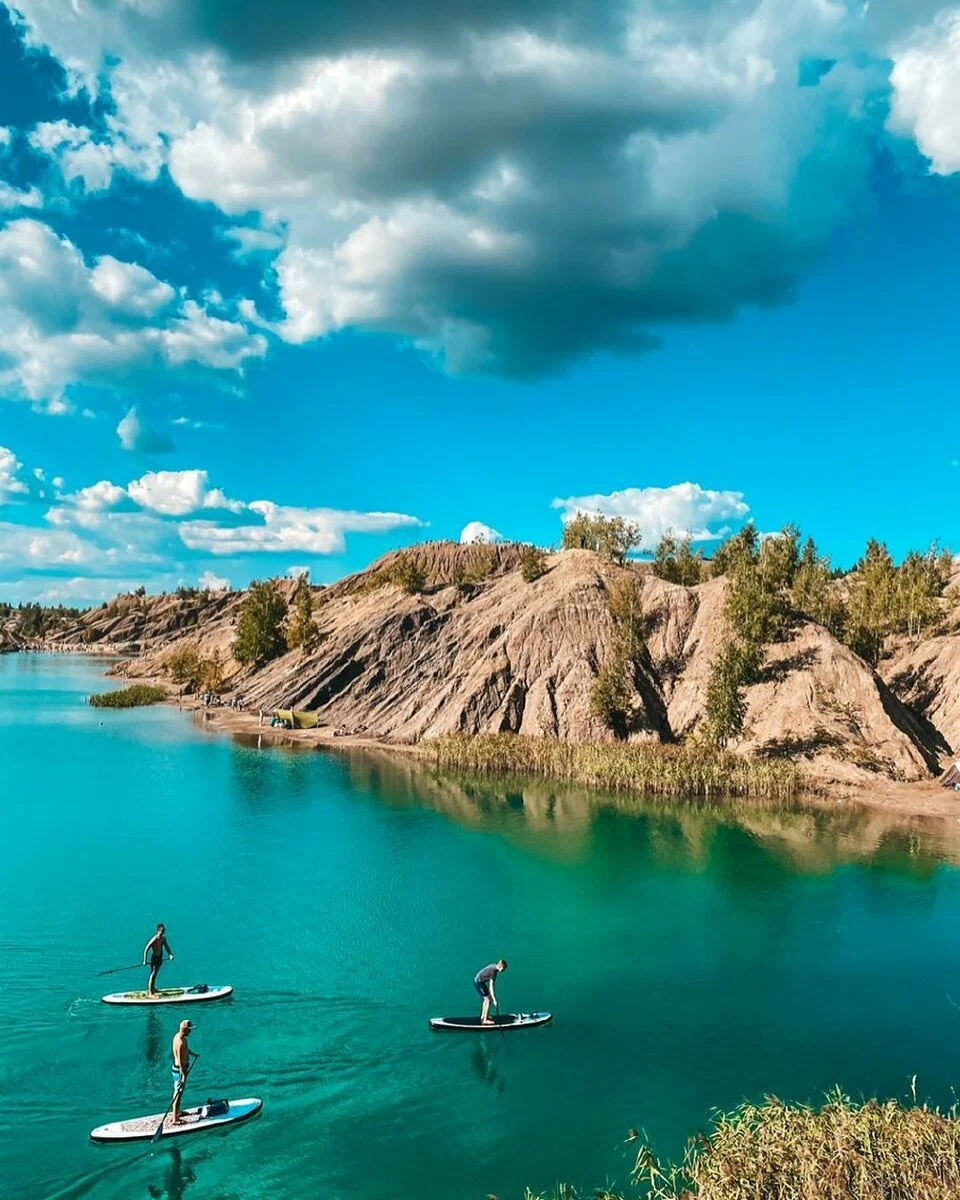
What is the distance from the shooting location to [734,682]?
2596 inches

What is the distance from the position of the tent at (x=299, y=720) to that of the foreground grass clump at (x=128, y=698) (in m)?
30.5

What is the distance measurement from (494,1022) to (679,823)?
95.2ft

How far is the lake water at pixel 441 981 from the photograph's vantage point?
61.2 ft

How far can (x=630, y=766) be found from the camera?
59062mm

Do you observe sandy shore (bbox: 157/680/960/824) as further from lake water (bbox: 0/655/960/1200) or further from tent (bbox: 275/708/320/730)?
tent (bbox: 275/708/320/730)

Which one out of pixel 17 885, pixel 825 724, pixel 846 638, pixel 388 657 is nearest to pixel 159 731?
pixel 388 657

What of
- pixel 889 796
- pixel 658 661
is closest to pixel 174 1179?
pixel 889 796

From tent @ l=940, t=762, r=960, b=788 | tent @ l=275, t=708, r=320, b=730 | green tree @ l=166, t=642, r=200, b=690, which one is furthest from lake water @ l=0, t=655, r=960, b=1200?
green tree @ l=166, t=642, r=200, b=690

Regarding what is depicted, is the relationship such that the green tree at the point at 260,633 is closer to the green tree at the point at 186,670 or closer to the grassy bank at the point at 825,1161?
the green tree at the point at 186,670

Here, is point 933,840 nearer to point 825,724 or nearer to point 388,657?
point 825,724

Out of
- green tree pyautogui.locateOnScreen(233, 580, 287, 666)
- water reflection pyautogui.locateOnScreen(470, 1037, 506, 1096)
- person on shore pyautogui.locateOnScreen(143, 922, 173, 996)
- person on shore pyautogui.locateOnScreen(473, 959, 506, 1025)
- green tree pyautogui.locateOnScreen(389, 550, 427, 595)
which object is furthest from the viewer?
green tree pyautogui.locateOnScreen(233, 580, 287, 666)

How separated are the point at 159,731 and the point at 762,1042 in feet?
246

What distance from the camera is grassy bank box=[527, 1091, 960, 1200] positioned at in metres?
14.3

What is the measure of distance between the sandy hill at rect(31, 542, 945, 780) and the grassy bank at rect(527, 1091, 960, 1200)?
155ft
